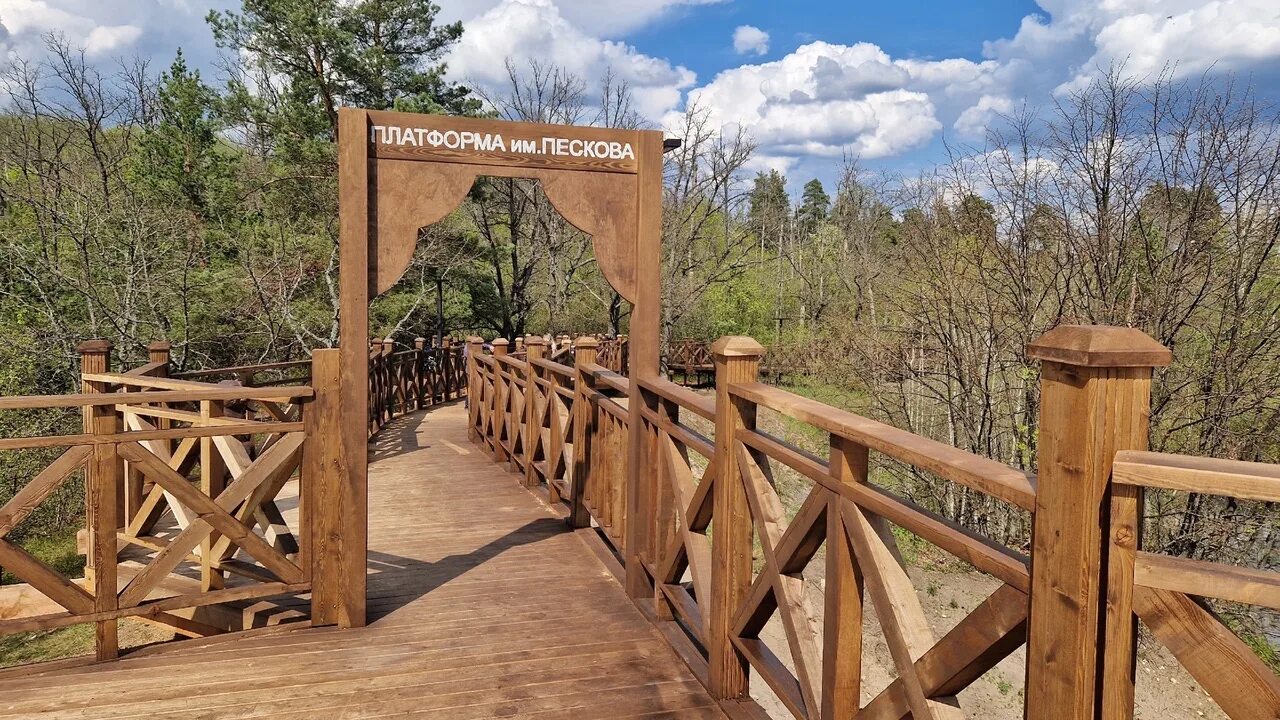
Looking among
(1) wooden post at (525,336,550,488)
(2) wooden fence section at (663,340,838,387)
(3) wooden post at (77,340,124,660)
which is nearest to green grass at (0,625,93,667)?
(3) wooden post at (77,340,124,660)

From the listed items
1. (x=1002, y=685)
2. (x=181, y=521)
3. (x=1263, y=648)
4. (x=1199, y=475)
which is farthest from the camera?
(x=1002, y=685)

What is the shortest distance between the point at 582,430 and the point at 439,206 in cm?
204

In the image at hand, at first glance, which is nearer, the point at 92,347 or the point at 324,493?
the point at 324,493

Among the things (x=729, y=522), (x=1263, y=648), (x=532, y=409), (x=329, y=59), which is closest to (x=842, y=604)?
(x=729, y=522)

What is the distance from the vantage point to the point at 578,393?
518cm

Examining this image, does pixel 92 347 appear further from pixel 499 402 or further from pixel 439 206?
pixel 499 402

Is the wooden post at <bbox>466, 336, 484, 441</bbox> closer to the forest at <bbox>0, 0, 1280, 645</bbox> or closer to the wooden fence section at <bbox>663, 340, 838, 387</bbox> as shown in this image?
the forest at <bbox>0, 0, 1280, 645</bbox>

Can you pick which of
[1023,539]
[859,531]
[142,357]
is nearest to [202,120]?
[142,357]

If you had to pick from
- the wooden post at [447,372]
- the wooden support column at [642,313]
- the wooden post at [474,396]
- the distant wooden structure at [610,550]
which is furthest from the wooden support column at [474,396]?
the wooden post at [447,372]

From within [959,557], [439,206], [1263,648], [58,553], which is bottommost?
[1263,648]

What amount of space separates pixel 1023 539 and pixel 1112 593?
9.49 m

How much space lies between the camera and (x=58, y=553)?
779 centimetres

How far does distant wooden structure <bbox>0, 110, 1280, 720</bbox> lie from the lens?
1.22 metres

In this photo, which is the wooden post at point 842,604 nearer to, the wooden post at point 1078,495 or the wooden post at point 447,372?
the wooden post at point 1078,495
